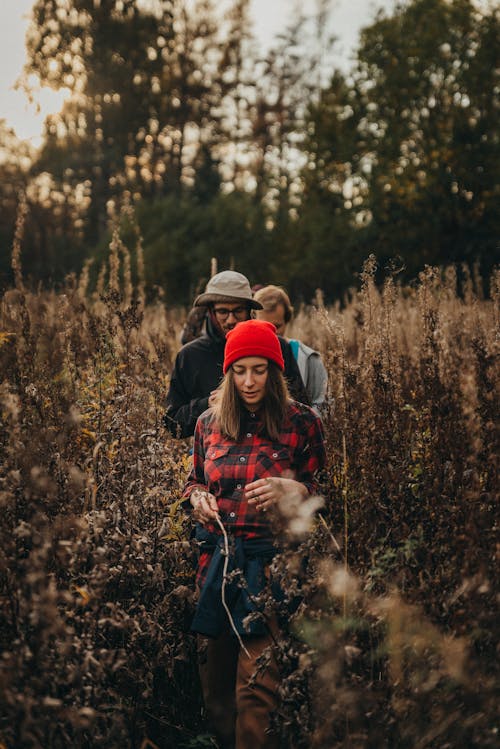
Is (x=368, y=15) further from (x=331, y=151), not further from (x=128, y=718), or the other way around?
(x=128, y=718)

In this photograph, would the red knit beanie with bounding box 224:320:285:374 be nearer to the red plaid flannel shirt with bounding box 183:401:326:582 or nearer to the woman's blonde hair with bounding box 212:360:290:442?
the woman's blonde hair with bounding box 212:360:290:442

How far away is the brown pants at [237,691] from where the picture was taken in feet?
7.68

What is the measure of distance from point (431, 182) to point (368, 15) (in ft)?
18.9

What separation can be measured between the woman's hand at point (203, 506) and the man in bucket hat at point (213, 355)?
110 cm

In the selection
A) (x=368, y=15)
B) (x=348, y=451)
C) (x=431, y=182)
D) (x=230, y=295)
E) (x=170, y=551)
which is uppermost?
(x=368, y=15)

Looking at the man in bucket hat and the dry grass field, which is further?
the man in bucket hat

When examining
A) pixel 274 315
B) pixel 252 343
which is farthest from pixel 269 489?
pixel 274 315

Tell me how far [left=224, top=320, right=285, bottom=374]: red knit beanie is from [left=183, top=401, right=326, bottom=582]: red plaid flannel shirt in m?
0.24

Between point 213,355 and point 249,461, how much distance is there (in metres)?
1.30

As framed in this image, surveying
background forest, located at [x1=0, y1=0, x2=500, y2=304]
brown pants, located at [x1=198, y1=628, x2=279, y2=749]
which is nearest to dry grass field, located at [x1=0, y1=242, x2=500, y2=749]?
brown pants, located at [x1=198, y1=628, x2=279, y2=749]

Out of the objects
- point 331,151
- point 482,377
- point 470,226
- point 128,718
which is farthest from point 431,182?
point 128,718

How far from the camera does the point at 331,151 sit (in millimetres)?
19344

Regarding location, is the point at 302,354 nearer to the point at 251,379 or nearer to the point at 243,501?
the point at 251,379

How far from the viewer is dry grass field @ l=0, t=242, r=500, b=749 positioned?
1.84 metres
